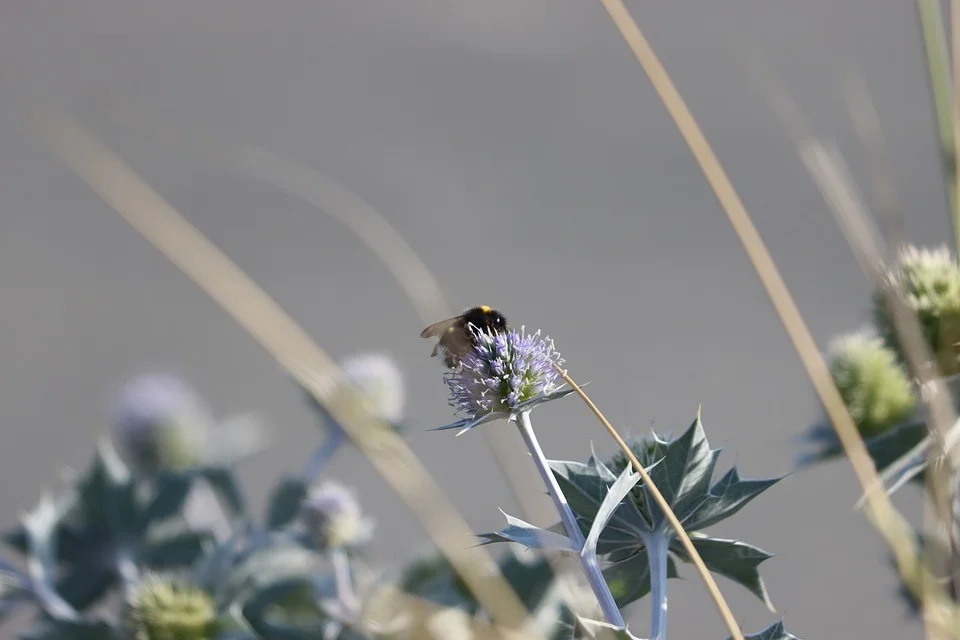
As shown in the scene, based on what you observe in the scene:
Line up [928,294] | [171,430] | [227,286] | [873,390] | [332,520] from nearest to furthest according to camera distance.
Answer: [227,286]
[928,294]
[873,390]
[332,520]
[171,430]

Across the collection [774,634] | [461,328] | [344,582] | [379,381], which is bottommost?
[774,634]

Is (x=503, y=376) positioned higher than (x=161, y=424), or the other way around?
(x=161, y=424)

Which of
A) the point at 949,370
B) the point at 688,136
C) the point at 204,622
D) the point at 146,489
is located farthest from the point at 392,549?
the point at 688,136

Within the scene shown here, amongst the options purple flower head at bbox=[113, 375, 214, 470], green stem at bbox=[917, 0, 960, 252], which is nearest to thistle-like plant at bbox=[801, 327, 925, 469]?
green stem at bbox=[917, 0, 960, 252]

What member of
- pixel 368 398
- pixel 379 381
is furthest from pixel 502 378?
pixel 379 381

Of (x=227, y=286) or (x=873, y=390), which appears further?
(x=873, y=390)

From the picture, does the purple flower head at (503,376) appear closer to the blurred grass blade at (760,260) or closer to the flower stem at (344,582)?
the blurred grass blade at (760,260)

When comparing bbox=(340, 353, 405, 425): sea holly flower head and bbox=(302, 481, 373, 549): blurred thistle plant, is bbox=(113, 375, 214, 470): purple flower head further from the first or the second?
bbox=(302, 481, 373, 549): blurred thistle plant

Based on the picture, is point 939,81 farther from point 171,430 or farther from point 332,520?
point 171,430
